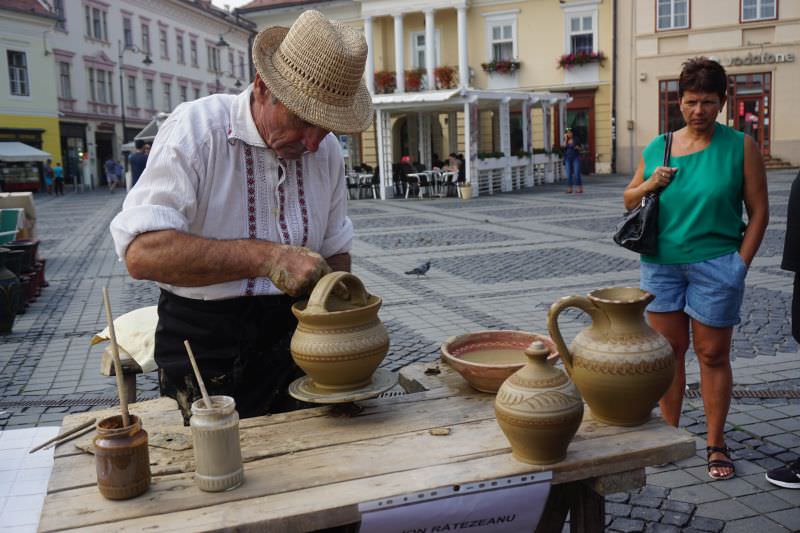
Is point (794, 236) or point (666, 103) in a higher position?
point (666, 103)

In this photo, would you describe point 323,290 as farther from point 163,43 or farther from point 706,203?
→ point 163,43

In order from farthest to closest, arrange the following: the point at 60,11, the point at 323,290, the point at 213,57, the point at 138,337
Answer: the point at 213,57 < the point at 60,11 < the point at 138,337 < the point at 323,290

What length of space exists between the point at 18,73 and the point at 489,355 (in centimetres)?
3582

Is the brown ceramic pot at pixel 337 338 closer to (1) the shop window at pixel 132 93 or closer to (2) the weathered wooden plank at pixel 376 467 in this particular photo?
(2) the weathered wooden plank at pixel 376 467

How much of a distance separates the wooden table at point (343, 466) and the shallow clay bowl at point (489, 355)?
8cm

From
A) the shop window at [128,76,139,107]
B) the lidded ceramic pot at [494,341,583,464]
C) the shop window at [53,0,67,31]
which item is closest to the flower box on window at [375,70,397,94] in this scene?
the shop window at [53,0,67,31]

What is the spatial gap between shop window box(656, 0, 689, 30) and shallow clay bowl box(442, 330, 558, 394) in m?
24.9

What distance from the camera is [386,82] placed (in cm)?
2728

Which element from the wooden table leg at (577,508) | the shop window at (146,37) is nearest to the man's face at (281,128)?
the wooden table leg at (577,508)

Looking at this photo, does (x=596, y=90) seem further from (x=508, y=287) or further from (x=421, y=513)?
(x=421, y=513)

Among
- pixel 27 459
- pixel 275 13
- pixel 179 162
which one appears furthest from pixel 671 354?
pixel 275 13

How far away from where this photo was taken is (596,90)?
26.0m

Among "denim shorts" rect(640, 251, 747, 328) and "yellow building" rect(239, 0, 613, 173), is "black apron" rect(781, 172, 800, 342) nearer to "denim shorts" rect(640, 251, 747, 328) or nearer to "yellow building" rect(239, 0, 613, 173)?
"denim shorts" rect(640, 251, 747, 328)

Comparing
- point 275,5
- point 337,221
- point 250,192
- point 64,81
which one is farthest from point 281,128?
point 64,81
